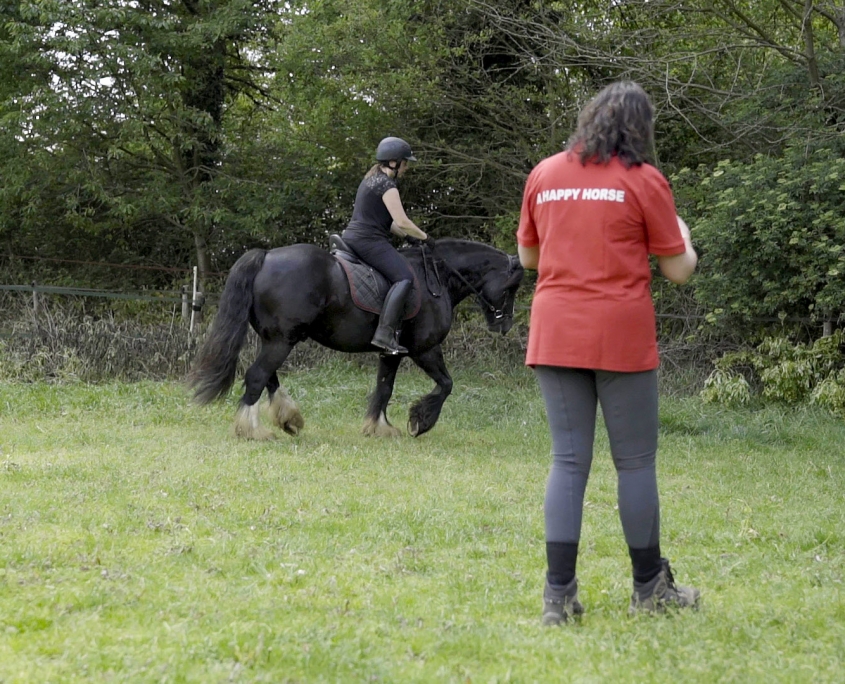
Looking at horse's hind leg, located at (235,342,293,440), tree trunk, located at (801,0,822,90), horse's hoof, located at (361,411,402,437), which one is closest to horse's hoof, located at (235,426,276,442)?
horse's hind leg, located at (235,342,293,440)

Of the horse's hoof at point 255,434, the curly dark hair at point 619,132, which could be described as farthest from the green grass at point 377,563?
the curly dark hair at point 619,132

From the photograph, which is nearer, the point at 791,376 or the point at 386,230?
the point at 386,230

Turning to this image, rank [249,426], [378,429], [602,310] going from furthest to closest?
[378,429] < [249,426] < [602,310]

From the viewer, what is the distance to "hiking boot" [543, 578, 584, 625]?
13.4ft

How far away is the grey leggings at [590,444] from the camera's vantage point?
161 inches

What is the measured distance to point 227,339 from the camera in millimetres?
9680

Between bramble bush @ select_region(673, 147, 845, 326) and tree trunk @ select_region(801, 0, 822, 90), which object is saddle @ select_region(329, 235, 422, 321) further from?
tree trunk @ select_region(801, 0, 822, 90)

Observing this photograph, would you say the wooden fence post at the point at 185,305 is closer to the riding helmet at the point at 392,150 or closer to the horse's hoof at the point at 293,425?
the horse's hoof at the point at 293,425

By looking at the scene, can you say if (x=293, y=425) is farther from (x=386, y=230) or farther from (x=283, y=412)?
(x=386, y=230)

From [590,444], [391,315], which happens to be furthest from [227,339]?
[590,444]

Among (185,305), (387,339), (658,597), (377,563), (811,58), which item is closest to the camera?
(658,597)

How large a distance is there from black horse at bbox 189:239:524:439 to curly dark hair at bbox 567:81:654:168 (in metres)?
6.04

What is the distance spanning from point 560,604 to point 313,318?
6.17 metres

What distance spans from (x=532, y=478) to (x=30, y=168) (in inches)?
479
